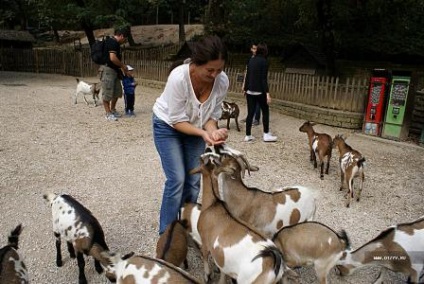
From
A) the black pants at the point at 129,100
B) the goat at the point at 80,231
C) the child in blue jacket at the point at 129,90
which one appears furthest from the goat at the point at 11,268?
the black pants at the point at 129,100

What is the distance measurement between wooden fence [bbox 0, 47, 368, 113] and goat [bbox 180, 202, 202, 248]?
276 inches

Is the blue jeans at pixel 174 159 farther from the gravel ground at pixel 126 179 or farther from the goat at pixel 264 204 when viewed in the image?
the gravel ground at pixel 126 179

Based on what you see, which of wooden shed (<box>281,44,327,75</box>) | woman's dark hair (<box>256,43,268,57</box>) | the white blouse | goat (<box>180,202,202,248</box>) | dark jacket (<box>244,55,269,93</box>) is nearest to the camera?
the white blouse

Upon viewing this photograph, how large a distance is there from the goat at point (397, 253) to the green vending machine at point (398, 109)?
18.5 ft

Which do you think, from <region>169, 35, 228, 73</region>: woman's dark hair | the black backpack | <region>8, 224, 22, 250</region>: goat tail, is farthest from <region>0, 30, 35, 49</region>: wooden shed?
<region>169, 35, 228, 73</region>: woman's dark hair

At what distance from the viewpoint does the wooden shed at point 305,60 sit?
15.1m

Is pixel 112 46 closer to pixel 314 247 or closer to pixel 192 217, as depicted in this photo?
pixel 192 217

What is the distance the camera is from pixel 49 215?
4.26m

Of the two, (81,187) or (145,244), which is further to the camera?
(81,187)

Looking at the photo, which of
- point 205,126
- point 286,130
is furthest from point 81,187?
point 286,130

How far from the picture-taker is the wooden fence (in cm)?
932

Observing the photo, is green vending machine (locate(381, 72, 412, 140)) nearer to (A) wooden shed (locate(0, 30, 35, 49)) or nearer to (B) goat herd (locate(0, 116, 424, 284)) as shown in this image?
(B) goat herd (locate(0, 116, 424, 284))

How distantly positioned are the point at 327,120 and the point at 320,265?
7.31 meters

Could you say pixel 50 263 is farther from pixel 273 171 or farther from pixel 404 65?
pixel 404 65
